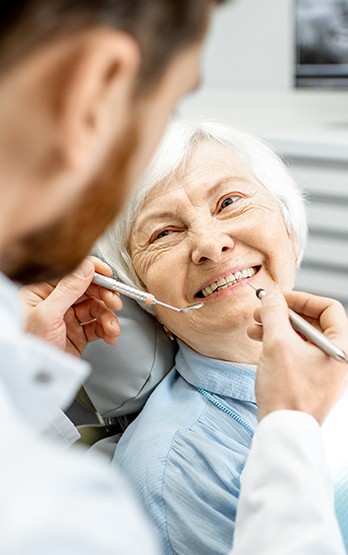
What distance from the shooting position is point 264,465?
1.05 metres

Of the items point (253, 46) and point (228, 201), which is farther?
point (253, 46)

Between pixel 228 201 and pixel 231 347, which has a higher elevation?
pixel 228 201

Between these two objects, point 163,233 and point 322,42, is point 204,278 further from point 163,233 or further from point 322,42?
point 322,42

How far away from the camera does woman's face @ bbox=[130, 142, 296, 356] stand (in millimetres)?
1584

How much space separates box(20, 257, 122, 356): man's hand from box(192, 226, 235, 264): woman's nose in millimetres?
162

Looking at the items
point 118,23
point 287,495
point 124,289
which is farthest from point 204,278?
point 118,23

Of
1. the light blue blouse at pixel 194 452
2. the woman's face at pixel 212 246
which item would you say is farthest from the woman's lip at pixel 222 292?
the light blue blouse at pixel 194 452

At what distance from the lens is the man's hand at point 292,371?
3.69 feet

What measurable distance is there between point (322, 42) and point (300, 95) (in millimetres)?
239

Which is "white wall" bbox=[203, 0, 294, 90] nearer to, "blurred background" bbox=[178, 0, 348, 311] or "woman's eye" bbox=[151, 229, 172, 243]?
"blurred background" bbox=[178, 0, 348, 311]

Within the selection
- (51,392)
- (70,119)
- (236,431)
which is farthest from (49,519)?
(236,431)

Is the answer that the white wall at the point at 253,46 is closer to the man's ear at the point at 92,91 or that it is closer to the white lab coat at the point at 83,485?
the white lab coat at the point at 83,485

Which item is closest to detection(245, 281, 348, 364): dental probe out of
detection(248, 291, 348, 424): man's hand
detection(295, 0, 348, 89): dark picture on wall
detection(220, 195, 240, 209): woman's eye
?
detection(248, 291, 348, 424): man's hand

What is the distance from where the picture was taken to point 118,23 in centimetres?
74
